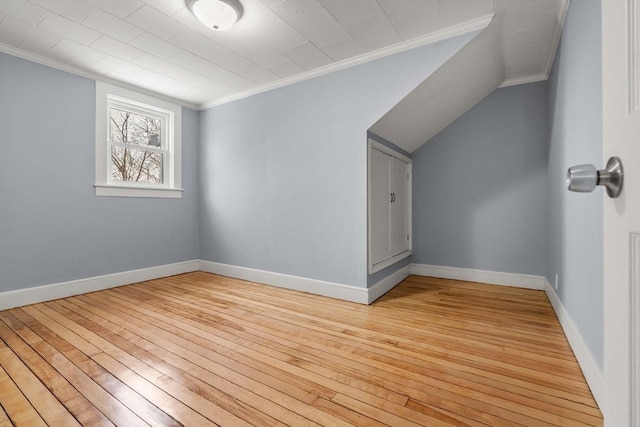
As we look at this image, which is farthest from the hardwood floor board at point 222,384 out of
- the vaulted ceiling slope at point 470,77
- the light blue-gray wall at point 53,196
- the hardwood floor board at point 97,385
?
the vaulted ceiling slope at point 470,77

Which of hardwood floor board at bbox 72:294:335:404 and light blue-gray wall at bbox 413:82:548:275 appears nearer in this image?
hardwood floor board at bbox 72:294:335:404

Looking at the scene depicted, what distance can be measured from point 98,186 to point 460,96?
4.22 m

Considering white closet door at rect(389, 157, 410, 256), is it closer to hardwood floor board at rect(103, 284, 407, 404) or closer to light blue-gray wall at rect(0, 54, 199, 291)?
hardwood floor board at rect(103, 284, 407, 404)

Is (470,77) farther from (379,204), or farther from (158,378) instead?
(158,378)

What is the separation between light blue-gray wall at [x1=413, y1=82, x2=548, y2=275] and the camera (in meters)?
3.42

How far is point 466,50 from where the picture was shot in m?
2.57

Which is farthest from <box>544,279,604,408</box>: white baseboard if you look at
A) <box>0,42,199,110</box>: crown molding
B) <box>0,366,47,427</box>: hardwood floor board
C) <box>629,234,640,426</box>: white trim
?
<box>0,42,199,110</box>: crown molding

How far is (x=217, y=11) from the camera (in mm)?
2203

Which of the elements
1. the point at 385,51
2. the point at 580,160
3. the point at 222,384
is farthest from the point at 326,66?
the point at 222,384

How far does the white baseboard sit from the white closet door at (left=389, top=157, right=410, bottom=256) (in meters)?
1.60

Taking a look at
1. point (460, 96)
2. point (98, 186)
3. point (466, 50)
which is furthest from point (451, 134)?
point (98, 186)

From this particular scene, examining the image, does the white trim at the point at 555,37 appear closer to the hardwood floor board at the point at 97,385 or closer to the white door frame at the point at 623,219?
the white door frame at the point at 623,219

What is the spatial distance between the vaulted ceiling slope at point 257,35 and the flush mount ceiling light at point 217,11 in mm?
87

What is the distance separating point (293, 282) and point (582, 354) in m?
2.53
